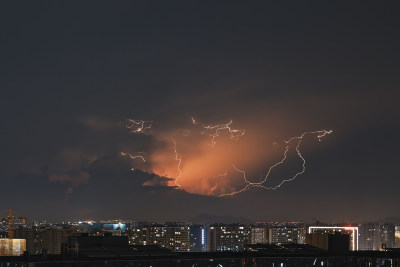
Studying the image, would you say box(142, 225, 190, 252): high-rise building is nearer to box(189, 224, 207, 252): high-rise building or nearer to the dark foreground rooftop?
box(189, 224, 207, 252): high-rise building

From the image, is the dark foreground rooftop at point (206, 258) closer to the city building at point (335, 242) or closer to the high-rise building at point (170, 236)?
the city building at point (335, 242)

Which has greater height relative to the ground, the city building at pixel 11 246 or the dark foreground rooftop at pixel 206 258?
the dark foreground rooftop at pixel 206 258

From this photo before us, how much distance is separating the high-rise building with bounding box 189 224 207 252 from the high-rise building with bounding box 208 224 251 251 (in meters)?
1.28

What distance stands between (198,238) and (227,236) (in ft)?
19.7

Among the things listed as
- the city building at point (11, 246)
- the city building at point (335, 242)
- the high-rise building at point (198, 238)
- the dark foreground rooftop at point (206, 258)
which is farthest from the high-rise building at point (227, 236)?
the dark foreground rooftop at point (206, 258)

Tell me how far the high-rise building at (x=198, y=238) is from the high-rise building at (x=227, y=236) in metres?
1.28

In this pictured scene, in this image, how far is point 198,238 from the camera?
9462 cm

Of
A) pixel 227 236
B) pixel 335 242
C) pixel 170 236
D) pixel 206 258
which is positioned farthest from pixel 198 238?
pixel 206 258

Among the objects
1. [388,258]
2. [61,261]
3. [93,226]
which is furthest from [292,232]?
[61,261]

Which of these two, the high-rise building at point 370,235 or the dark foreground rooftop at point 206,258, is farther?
the high-rise building at point 370,235

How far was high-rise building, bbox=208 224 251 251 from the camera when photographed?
86562 millimetres

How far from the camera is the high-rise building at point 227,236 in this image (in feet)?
284

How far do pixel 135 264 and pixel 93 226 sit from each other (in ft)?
293

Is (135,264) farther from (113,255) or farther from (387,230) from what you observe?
(387,230)
